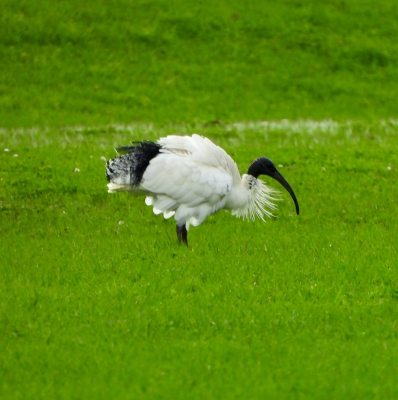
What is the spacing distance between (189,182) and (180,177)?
4.9 inches

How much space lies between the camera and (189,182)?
30.6 ft

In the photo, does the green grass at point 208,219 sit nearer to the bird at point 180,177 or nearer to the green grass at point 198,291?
the green grass at point 198,291

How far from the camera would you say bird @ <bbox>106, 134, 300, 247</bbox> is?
9273 mm

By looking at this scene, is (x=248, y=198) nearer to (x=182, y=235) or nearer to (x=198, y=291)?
(x=182, y=235)

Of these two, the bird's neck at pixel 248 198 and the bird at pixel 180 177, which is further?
the bird's neck at pixel 248 198

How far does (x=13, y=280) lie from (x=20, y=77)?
14.6m

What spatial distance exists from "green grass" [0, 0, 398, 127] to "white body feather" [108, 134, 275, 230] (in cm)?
978

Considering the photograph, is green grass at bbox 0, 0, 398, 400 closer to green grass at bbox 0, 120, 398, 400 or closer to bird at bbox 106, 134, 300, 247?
green grass at bbox 0, 120, 398, 400

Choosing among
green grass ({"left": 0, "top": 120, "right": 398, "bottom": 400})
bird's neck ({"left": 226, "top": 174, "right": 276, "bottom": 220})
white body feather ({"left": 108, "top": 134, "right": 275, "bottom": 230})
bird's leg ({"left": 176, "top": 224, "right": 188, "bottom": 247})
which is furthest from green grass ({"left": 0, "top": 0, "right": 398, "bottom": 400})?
white body feather ({"left": 108, "top": 134, "right": 275, "bottom": 230})

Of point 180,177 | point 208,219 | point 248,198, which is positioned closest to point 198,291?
point 180,177

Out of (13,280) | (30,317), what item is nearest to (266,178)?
(13,280)

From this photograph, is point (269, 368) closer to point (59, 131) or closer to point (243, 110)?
point (59, 131)

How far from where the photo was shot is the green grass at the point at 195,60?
810 inches

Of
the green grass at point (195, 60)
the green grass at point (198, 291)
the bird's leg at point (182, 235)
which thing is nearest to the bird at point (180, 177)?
the bird's leg at point (182, 235)
